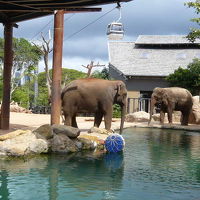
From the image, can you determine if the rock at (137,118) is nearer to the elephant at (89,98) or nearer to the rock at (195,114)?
the rock at (195,114)

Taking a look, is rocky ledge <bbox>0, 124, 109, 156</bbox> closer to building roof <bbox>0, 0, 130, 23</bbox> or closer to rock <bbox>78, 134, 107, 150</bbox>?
rock <bbox>78, 134, 107, 150</bbox>

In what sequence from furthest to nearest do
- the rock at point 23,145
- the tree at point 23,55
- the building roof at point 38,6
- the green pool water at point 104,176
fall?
the tree at point 23,55, the building roof at point 38,6, the rock at point 23,145, the green pool water at point 104,176

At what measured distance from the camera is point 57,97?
36.1 feet

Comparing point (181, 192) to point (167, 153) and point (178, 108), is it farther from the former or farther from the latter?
point (178, 108)

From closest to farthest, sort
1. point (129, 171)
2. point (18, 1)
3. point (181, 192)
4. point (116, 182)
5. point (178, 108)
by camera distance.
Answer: point (181, 192)
point (116, 182)
point (129, 171)
point (18, 1)
point (178, 108)

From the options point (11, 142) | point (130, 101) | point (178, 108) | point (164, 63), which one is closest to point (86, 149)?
point (11, 142)

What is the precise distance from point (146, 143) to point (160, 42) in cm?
2195

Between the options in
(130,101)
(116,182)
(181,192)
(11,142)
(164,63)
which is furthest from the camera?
(164,63)

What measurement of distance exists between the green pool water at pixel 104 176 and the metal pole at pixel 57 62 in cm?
202

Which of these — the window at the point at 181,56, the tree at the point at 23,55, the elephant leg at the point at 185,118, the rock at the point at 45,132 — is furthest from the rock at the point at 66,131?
the tree at the point at 23,55

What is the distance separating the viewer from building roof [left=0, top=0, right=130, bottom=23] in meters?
10.8

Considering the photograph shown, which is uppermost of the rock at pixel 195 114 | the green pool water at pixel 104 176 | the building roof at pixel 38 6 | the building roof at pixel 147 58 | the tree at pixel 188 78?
the building roof at pixel 147 58

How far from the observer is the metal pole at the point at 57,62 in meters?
10.9

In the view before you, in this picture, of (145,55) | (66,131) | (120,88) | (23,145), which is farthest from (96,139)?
(145,55)
